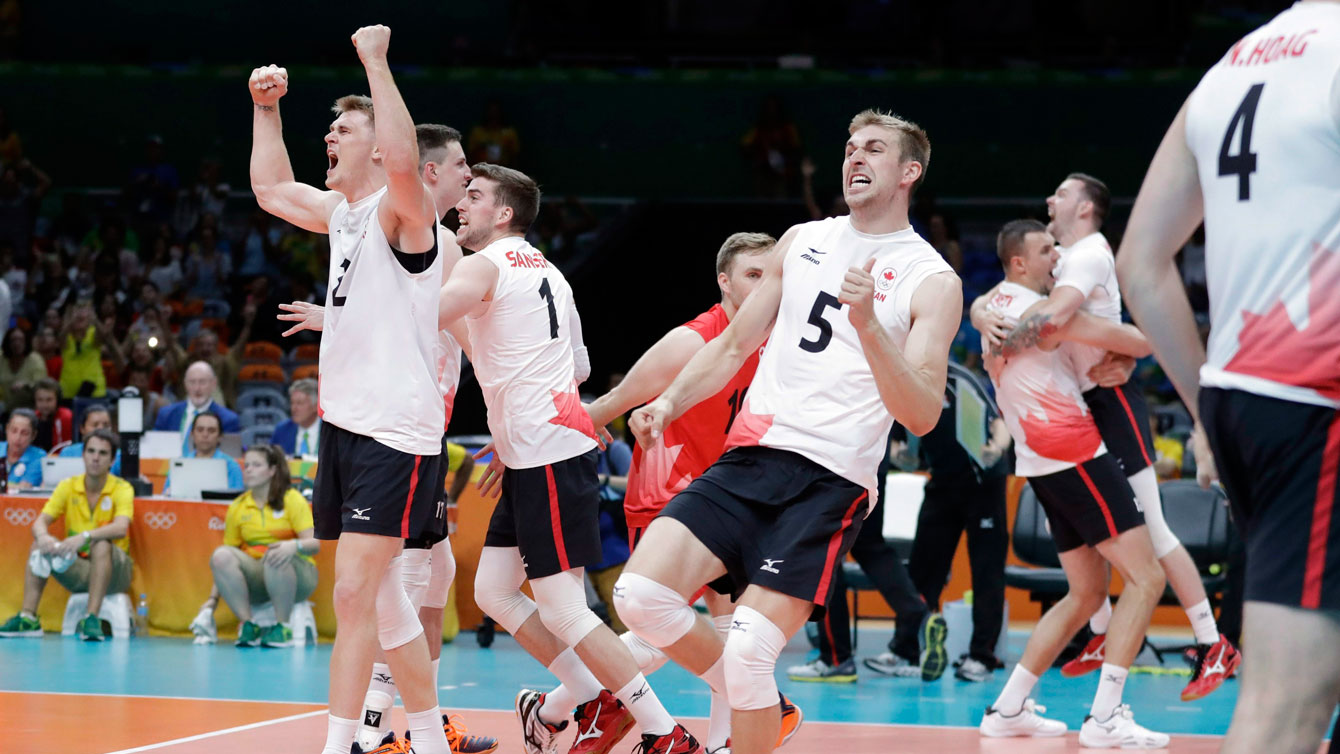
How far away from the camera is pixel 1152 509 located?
6766mm

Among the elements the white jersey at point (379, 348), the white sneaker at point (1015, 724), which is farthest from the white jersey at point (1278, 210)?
the white sneaker at point (1015, 724)

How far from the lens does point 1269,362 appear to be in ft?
8.23

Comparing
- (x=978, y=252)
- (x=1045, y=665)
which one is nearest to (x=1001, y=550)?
(x=1045, y=665)

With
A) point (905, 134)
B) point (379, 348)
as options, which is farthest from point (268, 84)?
point (905, 134)

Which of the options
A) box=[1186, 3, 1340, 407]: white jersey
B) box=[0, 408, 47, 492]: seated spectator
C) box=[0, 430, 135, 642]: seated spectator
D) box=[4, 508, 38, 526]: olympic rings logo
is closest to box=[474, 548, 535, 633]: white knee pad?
box=[1186, 3, 1340, 407]: white jersey

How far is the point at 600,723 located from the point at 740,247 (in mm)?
2025

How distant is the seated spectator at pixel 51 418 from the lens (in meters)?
12.4

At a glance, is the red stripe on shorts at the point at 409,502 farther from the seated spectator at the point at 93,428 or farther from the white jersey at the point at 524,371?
the seated spectator at the point at 93,428

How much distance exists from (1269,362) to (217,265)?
16.5 m

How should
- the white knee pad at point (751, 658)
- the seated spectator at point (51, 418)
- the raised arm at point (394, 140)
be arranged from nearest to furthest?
the white knee pad at point (751, 658) < the raised arm at point (394, 140) < the seated spectator at point (51, 418)

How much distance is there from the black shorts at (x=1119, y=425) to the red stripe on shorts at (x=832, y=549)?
2713 mm

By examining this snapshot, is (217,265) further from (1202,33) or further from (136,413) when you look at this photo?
(1202,33)

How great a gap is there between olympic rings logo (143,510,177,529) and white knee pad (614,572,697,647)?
→ 661 centimetres

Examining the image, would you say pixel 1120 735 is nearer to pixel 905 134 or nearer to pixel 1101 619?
pixel 1101 619
